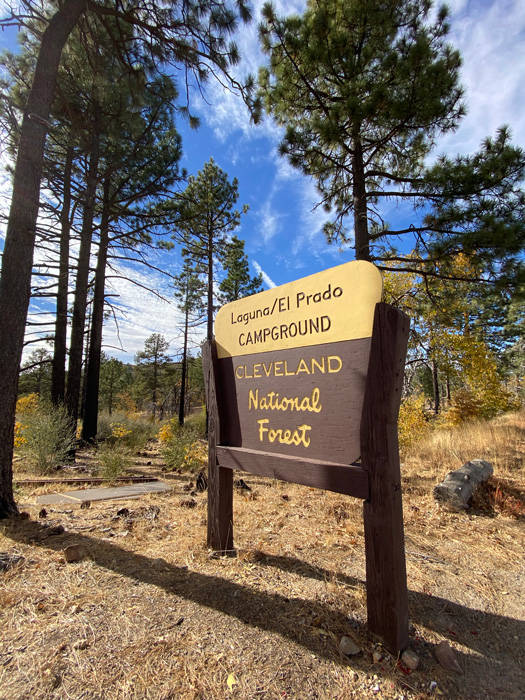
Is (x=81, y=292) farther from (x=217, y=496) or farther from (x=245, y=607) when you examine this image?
(x=245, y=607)

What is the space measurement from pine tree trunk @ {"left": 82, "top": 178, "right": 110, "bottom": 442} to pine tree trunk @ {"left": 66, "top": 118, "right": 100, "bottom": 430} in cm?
68

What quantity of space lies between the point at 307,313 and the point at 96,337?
8772 mm

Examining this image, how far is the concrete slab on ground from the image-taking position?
159 inches

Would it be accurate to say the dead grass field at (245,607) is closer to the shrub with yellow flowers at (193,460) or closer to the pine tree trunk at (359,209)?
the shrub with yellow flowers at (193,460)

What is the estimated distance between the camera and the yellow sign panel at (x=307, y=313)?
6.00 ft

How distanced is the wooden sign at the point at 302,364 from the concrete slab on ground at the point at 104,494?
8.35 feet

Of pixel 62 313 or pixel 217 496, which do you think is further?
pixel 62 313

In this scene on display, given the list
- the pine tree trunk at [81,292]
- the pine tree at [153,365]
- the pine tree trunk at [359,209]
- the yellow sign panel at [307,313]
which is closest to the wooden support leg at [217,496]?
the yellow sign panel at [307,313]

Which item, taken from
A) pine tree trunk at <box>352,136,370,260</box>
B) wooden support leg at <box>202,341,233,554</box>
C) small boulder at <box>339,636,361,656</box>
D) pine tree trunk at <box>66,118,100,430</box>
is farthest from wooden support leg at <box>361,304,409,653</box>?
pine tree trunk at <box>66,118,100,430</box>

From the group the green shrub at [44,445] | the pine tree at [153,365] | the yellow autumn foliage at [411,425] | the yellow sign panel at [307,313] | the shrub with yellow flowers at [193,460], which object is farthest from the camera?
the pine tree at [153,365]

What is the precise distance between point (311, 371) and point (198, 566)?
6.02 feet

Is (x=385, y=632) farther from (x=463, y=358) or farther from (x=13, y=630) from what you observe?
(x=463, y=358)

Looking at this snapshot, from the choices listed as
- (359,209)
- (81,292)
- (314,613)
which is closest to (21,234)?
(81,292)

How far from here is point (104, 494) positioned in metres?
4.38
